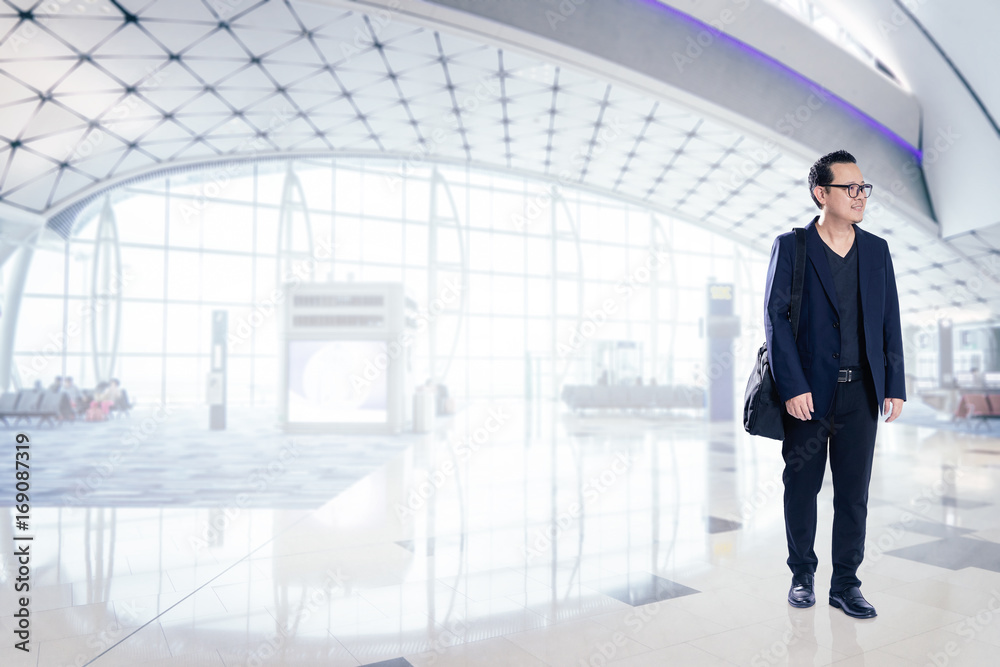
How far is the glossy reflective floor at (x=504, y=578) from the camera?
2.87 m

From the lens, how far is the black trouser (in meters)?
3.20

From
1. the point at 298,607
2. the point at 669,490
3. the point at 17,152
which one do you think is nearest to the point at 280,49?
the point at 17,152

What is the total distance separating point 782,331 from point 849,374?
1.34 ft

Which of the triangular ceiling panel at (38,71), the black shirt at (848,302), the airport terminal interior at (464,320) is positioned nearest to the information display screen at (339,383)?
the airport terminal interior at (464,320)

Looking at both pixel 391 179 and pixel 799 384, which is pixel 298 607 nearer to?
pixel 799 384

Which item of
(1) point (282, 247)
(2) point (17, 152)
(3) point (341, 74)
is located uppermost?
(3) point (341, 74)

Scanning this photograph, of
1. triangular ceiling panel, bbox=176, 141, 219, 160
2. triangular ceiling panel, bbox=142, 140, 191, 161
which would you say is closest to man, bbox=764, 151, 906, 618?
triangular ceiling panel, bbox=142, 140, 191, 161

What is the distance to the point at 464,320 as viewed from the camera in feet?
91.2

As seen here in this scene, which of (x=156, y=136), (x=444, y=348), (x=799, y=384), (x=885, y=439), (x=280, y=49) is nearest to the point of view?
(x=799, y=384)

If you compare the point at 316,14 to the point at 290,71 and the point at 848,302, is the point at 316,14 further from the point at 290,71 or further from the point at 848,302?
the point at 848,302

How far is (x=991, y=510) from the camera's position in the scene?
6.02 metres

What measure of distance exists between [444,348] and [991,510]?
22.2m

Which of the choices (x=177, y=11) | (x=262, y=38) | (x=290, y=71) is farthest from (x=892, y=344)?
(x=290, y=71)

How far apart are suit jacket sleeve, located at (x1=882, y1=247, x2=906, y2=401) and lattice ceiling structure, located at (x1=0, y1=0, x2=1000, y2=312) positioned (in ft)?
41.9
